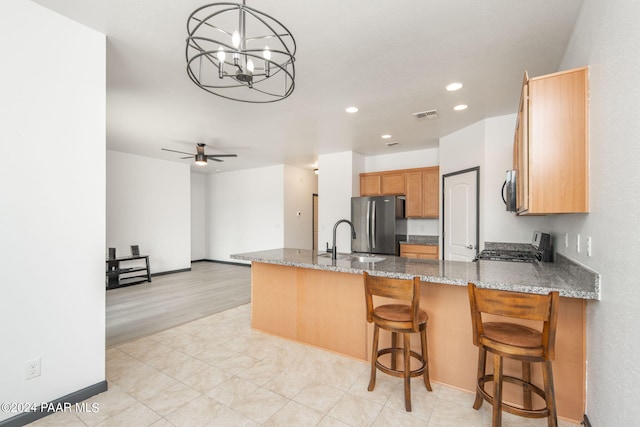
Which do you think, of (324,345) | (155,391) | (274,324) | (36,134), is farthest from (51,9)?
(324,345)

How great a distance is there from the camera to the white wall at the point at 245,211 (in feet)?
24.8

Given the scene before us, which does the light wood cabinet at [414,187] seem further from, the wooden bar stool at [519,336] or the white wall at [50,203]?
the white wall at [50,203]

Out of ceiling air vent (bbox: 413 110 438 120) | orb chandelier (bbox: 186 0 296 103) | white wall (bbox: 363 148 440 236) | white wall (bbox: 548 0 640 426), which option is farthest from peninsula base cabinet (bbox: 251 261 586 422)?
white wall (bbox: 363 148 440 236)

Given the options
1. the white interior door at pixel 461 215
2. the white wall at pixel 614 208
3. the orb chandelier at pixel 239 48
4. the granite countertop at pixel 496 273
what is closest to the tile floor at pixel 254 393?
the white wall at pixel 614 208

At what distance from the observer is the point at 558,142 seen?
5.89 ft

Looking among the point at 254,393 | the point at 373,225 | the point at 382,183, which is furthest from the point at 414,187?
the point at 254,393

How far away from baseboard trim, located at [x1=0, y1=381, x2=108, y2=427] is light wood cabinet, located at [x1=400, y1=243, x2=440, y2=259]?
4.46 meters

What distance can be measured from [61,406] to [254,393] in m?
1.30

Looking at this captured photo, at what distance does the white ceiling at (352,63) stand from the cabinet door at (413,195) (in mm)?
916

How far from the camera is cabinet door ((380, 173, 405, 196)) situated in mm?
5574

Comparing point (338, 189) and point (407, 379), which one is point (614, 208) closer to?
point (407, 379)

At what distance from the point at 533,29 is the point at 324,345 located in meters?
3.18

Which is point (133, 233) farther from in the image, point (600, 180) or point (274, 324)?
point (600, 180)

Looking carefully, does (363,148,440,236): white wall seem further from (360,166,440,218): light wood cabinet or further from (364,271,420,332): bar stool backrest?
(364,271,420,332): bar stool backrest
